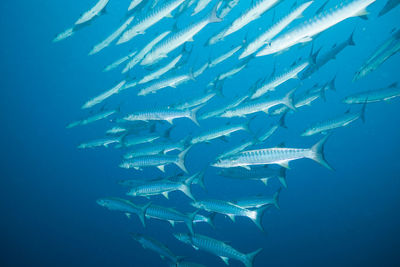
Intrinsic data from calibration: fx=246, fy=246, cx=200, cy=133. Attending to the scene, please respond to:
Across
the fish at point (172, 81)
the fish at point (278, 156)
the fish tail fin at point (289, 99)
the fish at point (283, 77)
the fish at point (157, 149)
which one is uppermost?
the fish at point (172, 81)

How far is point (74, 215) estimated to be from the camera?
19.5 m

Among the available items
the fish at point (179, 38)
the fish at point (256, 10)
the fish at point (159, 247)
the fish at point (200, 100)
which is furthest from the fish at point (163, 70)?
the fish at point (159, 247)

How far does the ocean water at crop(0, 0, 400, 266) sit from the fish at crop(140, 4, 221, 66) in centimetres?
374

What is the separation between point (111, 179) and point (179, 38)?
22313mm

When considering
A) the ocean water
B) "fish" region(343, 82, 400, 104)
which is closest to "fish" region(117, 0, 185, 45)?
the ocean water

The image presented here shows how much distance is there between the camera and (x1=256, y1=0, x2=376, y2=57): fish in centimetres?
304

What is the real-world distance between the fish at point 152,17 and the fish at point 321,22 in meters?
2.48

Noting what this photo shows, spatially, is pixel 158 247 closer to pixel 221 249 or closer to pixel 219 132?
pixel 221 249

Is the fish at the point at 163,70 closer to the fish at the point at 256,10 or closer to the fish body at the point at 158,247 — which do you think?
the fish at the point at 256,10

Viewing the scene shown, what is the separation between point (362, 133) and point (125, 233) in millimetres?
40767

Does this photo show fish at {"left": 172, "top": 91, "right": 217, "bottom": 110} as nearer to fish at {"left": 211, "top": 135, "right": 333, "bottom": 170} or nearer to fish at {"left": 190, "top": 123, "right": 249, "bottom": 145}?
fish at {"left": 190, "top": 123, "right": 249, "bottom": 145}

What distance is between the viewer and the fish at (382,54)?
15.8ft

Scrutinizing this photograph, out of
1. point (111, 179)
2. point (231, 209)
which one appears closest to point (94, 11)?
point (231, 209)

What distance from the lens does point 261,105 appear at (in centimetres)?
685
